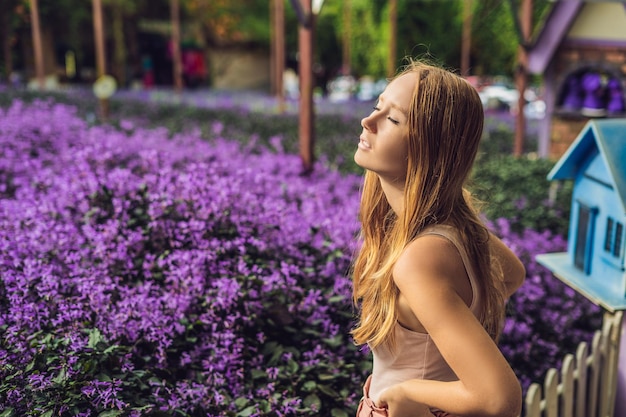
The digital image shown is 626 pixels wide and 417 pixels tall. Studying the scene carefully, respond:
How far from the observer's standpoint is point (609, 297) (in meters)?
2.67

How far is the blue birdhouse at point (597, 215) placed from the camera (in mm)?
2660

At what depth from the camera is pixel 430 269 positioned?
157 centimetres

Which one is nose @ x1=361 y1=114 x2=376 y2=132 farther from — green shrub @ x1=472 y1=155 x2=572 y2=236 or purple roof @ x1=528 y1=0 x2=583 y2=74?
purple roof @ x1=528 y1=0 x2=583 y2=74

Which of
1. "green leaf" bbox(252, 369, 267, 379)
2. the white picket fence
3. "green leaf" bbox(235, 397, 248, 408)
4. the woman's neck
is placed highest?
the woman's neck

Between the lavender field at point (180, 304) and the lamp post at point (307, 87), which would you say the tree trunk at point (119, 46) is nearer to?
the lamp post at point (307, 87)

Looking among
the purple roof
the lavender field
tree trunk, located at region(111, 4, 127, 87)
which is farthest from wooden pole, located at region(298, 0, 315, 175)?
tree trunk, located at region(111, 4, 127, 87)

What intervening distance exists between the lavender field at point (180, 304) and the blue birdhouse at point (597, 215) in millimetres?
397

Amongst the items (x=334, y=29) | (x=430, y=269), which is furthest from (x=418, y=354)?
(x=334, y=29)

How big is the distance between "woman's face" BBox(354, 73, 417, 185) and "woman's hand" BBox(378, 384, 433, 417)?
54 cm

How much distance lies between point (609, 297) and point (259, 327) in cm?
146

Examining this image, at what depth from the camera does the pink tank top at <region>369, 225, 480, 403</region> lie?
1.70 meters

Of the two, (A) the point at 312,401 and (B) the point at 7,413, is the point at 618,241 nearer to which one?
(A) the point at 312,401

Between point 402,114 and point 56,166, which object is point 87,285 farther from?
point 56,166

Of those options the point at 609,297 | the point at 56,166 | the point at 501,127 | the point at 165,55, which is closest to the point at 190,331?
the point at 609,297
